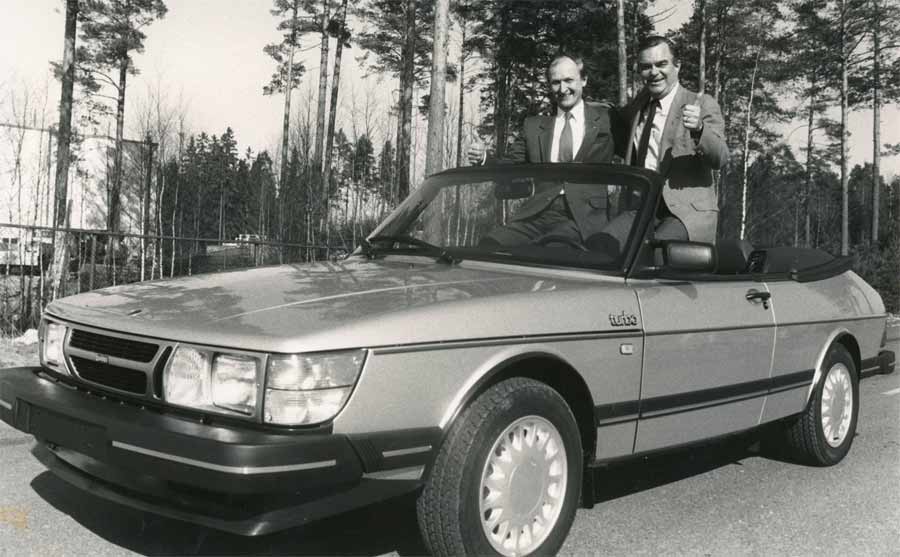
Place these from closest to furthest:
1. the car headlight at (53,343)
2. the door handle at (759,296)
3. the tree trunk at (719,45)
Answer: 1. the car headlight at (53,343)
2. the door handle at (759,296)
3. the tree trunk at (719,45)

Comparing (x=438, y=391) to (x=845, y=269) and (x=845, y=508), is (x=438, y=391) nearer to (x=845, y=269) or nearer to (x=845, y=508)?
(x=845, y=508)

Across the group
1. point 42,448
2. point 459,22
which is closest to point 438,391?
point 42,448

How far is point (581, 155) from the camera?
16.3 feet

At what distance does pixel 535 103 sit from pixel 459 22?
531cm

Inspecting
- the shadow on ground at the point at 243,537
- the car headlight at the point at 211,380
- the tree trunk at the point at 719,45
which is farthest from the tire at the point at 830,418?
the tree trunk at the point at 719,45

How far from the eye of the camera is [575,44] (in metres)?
29.1

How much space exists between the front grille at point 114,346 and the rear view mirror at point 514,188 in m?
2.03

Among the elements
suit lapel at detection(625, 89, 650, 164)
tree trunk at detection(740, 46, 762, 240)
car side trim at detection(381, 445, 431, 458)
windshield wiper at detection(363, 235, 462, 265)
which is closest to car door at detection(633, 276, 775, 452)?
windshield wiper at detection(363, 235, 462, 265)

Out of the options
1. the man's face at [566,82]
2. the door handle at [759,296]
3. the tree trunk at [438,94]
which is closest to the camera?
the door handle at [759,296]

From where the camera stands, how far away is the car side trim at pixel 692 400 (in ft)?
11.1

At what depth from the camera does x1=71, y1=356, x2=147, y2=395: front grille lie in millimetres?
2771

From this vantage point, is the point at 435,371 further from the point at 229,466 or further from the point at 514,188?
the point at 514,188

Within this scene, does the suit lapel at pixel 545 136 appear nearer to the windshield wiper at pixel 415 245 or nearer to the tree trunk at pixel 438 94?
the windshield wiper at pixel 415 245

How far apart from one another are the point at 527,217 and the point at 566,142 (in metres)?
1.17
